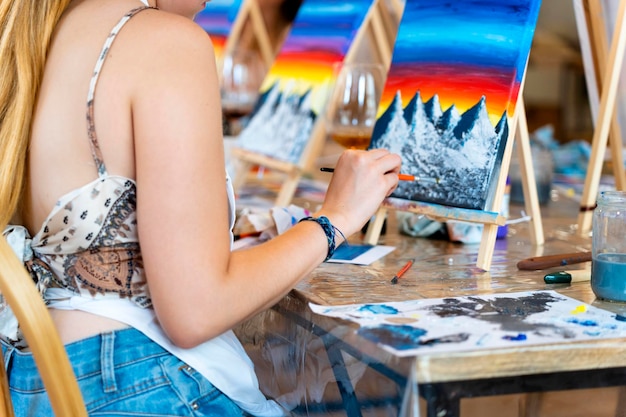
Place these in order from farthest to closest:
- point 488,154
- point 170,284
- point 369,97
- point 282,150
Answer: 1. point 282,150
2. point 369,97
3. point 488,154
4. point 170,284

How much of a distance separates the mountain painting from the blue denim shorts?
0.67m

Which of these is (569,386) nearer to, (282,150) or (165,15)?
(165,15)

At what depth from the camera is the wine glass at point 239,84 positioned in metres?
3.08

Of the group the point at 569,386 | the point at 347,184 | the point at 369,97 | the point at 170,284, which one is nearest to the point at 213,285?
the point at 170,284

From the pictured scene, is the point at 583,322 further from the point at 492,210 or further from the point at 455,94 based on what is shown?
the point at 455,94

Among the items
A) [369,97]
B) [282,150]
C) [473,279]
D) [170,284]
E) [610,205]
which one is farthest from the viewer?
[282,150]

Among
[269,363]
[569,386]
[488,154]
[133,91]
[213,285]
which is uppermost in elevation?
[133,91]

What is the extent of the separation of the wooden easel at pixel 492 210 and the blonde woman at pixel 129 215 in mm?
395

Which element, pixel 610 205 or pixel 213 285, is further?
pixel 610 205

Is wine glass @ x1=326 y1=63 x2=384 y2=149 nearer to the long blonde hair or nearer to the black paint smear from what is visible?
the black paint smear

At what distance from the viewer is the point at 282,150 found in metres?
2.33

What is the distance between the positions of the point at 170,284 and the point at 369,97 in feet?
3.78

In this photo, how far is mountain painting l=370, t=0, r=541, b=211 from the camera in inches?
58.7

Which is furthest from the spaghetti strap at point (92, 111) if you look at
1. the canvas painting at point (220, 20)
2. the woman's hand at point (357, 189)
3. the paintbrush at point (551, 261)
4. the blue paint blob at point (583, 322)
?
the canvas painting at point (220, 20)
